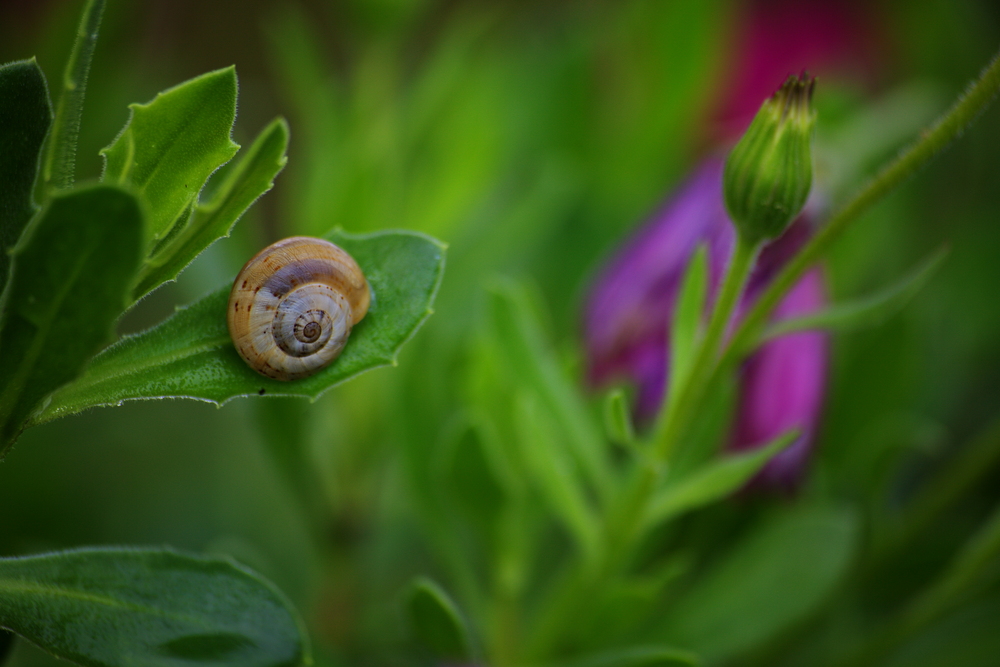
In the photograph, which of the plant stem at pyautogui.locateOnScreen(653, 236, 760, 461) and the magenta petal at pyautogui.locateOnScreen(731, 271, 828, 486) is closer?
the plant stem at pyautogui.locateOnScreen(653, 236, 760, 461)

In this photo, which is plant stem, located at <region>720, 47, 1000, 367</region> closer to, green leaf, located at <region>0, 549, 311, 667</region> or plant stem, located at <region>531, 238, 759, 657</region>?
plant stem, located at <region>531, 238, 759, 657</region>

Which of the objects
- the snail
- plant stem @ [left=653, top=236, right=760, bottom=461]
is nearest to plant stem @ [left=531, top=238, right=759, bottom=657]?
plant stem @ [left=653, top=236, right=760, bottom=461]

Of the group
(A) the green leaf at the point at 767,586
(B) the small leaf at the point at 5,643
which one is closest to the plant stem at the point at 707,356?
(A) the green leaf at the point at 767,586

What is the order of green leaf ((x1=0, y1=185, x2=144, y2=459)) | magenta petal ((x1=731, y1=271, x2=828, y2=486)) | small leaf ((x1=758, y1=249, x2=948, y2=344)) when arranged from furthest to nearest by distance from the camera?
magenta petal ((x1=731, y1=271, x2=828, y2=486))
small leaf ((x1=758, y1=249, x2=948, y2=344))
green leaf ((x1=0, y1=185, x2=144, y2=459))

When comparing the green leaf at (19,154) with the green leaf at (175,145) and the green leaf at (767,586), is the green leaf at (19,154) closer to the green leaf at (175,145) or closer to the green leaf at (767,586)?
the green leaf at (175,145)

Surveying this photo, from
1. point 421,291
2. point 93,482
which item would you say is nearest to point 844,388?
point 421,291

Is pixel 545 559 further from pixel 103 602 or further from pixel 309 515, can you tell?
pixel 103 602

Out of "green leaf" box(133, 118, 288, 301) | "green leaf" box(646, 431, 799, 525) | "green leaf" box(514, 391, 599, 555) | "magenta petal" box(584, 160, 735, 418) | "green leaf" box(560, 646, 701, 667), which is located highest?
"magenta petal" box(584, 160, 735, 418)

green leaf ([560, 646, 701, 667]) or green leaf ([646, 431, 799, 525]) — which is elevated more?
green leaf ([646, 431, 799, 525])
